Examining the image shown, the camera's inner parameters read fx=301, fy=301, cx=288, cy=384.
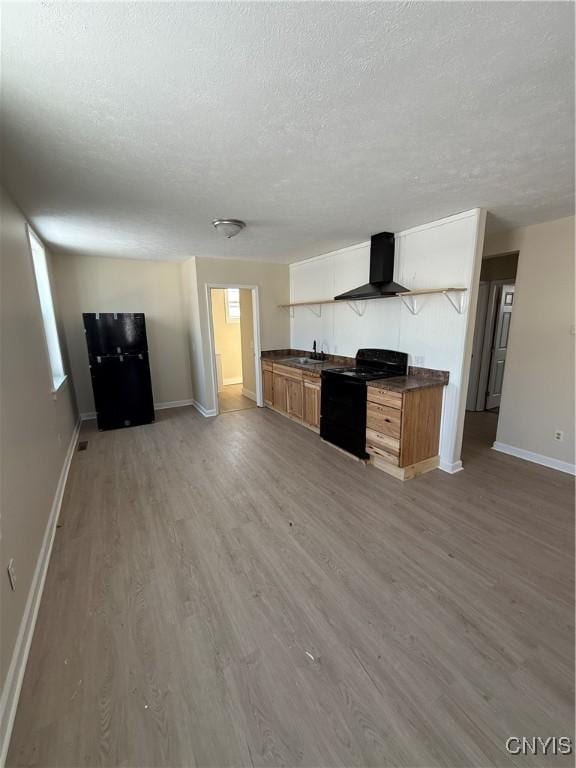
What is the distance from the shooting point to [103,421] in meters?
4.38

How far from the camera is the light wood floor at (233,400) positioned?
5.38 metres

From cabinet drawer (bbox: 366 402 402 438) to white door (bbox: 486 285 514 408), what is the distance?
9.11ft

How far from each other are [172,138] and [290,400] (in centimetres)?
346

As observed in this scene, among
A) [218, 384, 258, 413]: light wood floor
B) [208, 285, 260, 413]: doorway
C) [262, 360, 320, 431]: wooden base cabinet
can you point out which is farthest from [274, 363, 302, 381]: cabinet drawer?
[218, 384, 258, 413]: light wood floor

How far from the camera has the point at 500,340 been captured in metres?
4.70

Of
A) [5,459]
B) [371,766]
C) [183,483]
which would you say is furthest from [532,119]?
[183,483]

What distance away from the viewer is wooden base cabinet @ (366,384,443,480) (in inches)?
113

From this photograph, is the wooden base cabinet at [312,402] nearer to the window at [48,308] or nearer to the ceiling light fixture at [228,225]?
the ceiling light fixture at [228,225]

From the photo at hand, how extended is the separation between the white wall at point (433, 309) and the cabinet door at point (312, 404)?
803mm

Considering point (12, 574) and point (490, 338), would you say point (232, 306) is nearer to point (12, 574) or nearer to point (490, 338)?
point (490, 338)

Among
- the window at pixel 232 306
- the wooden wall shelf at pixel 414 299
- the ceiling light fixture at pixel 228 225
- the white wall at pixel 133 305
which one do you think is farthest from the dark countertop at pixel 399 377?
the window at pixel 232 306

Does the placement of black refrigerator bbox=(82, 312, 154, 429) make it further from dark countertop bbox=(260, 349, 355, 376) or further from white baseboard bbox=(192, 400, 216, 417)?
dark countertop bbox=(260, 349, 355, 376)

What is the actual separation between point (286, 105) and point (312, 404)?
3.17 m

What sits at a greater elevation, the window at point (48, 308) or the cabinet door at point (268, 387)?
the window at point (48, 308)
